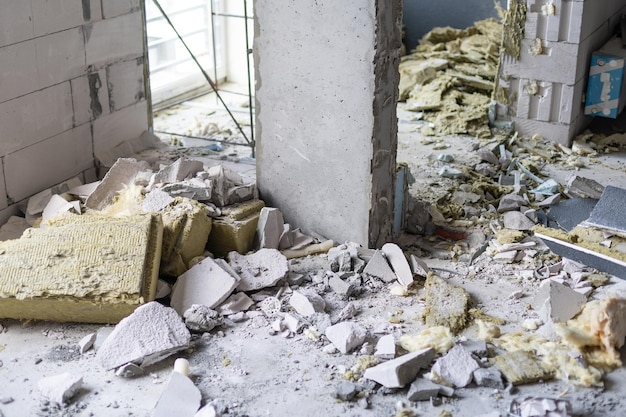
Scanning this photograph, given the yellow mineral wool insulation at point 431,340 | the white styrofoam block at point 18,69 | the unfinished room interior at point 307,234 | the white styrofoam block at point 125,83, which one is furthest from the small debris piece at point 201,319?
the white styrofoam block at point 125,83

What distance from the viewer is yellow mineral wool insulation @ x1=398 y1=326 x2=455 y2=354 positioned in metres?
4.09

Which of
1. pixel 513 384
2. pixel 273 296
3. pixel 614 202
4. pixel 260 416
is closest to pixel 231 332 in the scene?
pixel 273 296

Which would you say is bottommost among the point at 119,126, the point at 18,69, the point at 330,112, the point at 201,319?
the point at 201,319

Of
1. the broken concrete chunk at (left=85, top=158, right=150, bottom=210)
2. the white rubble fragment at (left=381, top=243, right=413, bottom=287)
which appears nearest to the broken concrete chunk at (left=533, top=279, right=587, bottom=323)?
the white rubble fragment at (left=381, top=243, right=413, bottom=287)

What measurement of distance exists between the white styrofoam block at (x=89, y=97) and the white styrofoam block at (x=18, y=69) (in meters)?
0.39

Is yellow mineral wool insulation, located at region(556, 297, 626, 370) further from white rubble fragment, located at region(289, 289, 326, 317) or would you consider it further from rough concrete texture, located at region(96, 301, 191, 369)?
rough concrete texture, located at region(96, 301, 191, 369)

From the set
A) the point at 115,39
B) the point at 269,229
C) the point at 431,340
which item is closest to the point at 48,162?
the point at 115,39

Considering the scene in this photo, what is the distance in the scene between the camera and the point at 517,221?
5473 millimetres

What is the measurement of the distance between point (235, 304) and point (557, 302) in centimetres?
174

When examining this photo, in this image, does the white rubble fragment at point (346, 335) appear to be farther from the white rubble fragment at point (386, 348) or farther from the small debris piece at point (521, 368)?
the small debris piece at point (521, 368)

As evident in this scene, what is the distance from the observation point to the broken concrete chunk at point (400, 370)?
3.78m

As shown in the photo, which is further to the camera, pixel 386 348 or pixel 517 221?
pixel 517 221

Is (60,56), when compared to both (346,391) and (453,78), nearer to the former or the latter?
(346,391)

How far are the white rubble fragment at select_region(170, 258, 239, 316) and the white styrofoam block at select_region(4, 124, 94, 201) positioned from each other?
4.72ft
